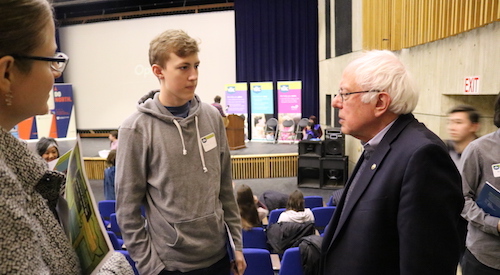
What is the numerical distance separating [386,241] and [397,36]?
194 inches

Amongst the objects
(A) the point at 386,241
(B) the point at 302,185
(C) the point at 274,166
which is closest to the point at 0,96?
(A) the point at 386,241

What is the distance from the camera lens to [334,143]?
740 cm

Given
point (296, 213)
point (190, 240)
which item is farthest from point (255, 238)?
point (190, 240)

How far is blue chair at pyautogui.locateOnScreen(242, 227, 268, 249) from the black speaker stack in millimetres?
4065

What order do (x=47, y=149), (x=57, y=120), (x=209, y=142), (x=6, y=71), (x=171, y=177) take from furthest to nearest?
(x=57, y=120) → (x=47, y=149) → (x=209, y=142) → (x=171, y=177) → (x=6, y=71)

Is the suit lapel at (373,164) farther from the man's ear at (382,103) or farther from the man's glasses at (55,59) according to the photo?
the man's glasses at (55,59)

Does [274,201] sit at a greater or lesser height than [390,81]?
lesser

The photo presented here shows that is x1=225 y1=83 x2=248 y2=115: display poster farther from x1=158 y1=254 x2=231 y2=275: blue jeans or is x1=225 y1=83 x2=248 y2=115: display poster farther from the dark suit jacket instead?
the dark suit jacket

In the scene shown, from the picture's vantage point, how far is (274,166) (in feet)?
26.9

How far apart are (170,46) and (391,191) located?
1.04 m

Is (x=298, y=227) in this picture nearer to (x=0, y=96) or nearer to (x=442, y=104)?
(x=442, y=104)

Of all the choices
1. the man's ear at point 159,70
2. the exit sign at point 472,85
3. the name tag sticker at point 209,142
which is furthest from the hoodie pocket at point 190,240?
the exit sign at point 472,85

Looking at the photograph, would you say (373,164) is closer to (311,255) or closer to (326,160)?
(311,255)

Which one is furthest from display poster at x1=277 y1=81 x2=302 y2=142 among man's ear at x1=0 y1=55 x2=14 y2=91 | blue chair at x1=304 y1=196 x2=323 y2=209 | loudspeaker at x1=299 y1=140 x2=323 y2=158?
man's ear at x1=0 y1=55 x2=14 y2=91
